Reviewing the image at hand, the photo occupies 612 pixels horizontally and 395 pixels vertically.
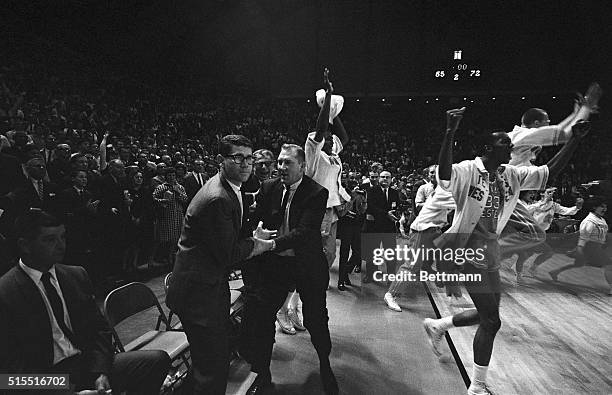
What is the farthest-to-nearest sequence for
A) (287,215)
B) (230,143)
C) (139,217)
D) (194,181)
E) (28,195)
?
Answer: (194,181) → (139,217) → (28,195) → (287,215) → (230,143)

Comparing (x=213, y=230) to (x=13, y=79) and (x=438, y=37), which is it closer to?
(x=13, y=79)

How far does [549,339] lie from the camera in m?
4.22

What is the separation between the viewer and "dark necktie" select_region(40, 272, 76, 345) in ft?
6.95

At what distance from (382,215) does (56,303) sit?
4931mm

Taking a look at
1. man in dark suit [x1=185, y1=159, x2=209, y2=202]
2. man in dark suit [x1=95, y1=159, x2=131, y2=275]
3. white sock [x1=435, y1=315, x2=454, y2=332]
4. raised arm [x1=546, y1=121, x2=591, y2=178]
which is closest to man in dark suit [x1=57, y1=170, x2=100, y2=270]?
man in dark suit [x1=95, y1=159, x2=131, y2=275]

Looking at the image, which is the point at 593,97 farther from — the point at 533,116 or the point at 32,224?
the point at 32,224

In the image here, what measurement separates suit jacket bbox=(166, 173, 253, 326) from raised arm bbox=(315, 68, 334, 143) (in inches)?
59.0

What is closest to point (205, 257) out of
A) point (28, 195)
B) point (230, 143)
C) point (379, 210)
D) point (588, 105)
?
point (230, 143)

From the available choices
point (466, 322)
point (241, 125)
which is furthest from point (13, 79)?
point (466, 322)

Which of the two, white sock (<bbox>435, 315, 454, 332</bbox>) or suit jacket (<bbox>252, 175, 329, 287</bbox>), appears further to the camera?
white sock (<bbox>435, 315, 454, 332</bbox>)

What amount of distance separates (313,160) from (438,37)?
18480 mm

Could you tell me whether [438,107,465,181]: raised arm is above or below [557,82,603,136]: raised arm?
below

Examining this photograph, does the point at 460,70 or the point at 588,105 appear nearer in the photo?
the point at 588,105

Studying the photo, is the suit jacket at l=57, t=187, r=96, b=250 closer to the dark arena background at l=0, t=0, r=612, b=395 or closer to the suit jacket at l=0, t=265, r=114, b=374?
the dark arena background at l=0, t=0, r=612, b=395
